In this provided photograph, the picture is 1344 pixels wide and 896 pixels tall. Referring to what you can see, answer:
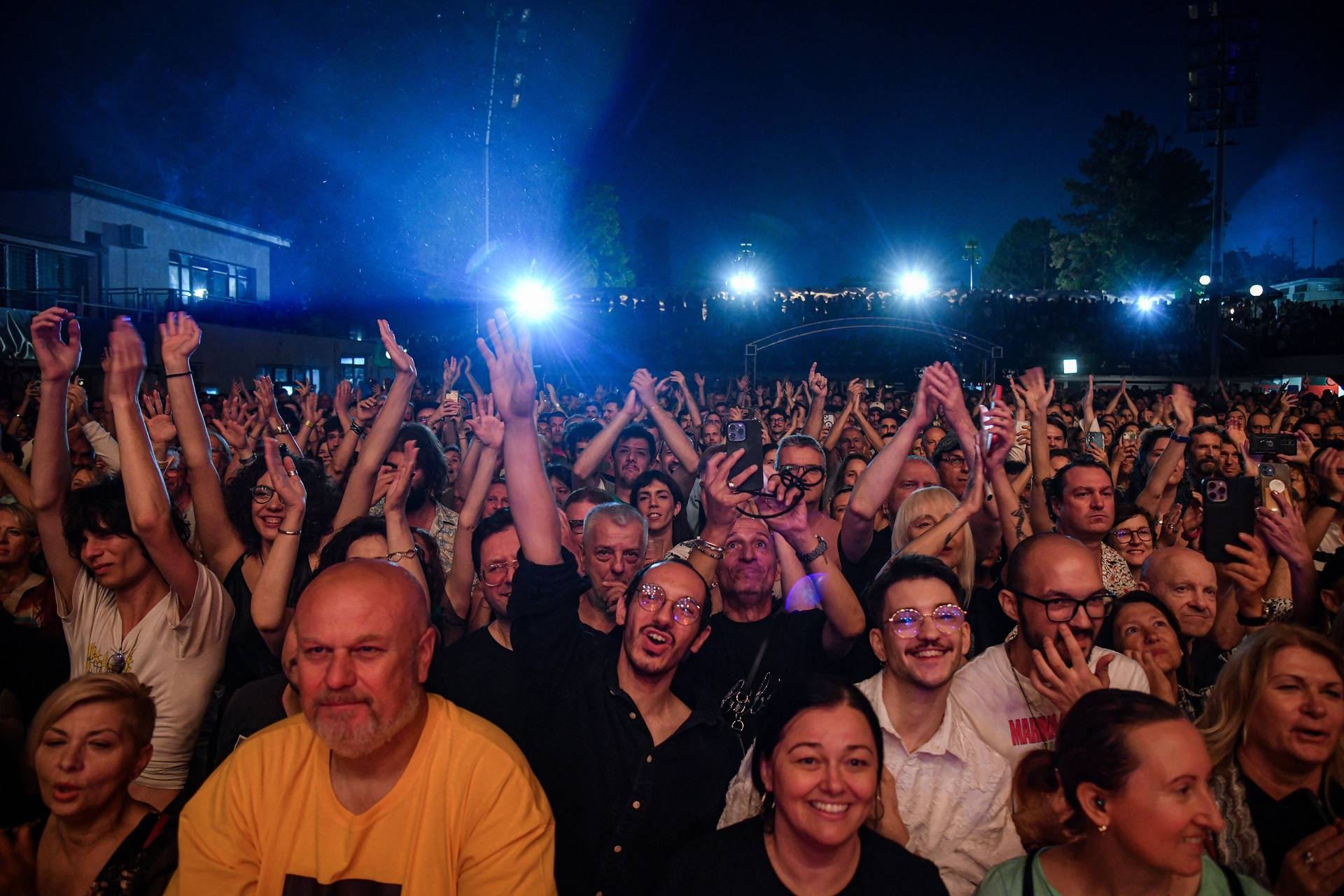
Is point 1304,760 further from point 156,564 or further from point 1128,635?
point 156,564

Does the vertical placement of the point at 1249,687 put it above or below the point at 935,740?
above

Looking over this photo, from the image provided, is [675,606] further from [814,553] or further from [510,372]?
[510,372]

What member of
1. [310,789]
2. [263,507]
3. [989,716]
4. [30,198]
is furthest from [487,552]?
[30,198]

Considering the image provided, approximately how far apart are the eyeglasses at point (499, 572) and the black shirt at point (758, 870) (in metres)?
1.57

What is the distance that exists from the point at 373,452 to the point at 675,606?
7.08 feet

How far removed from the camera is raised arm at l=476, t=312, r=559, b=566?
3.29m

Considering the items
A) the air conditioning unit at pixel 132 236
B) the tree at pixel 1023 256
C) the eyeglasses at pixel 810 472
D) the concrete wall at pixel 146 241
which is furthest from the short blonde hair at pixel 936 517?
the tree at pixel 1023 256

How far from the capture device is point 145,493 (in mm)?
3225

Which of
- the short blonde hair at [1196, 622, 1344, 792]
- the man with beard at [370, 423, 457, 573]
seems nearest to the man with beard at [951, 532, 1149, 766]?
the short blonde hair at [1196, 622, 1344, 792]

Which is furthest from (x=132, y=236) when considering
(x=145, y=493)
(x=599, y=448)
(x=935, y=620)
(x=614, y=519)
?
(x=935, y=620)

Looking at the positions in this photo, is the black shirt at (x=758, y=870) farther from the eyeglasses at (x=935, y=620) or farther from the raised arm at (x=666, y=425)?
the raised arm at (x=666, y=425)

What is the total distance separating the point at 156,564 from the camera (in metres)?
3.33

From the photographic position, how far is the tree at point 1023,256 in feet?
219

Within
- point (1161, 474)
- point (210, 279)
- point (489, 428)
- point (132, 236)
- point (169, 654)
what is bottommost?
point (169, 654)
